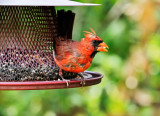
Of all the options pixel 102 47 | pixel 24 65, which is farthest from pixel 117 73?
pixel 24 65

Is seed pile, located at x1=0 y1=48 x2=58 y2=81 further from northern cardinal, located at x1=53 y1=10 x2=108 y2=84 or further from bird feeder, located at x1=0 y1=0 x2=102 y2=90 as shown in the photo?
northern cardinal, located at x1=53 y1=10 x2=108 y2=84

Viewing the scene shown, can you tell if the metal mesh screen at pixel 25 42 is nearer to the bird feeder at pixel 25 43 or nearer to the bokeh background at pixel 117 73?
the bird feeder at pixel 25 43

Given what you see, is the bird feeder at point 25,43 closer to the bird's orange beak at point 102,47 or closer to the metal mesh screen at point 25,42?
the metal mesh screen at point 25,42

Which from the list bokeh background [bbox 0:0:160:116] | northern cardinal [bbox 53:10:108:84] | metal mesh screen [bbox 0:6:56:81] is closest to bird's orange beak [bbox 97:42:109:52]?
northern cardinal [bbox 53:10:108:84]

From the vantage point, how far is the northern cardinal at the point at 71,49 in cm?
363

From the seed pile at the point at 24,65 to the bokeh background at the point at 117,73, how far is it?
2218 millimetres

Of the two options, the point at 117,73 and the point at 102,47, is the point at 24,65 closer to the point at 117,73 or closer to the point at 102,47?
the point at 102,47

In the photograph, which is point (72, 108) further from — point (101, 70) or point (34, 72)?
point (34, 72)

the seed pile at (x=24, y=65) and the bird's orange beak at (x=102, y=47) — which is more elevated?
the bird's orange beak at (x=102, y=47)

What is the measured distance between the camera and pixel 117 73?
602 cm

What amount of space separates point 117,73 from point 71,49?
2.42 metres

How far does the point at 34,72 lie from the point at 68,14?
66 cm


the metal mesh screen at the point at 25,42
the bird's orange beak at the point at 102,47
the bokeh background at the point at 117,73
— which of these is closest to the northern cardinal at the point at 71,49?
the bird's orange beak at the point at 102,47

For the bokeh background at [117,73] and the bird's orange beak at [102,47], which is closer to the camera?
the bird's orange beak at [102,47]
